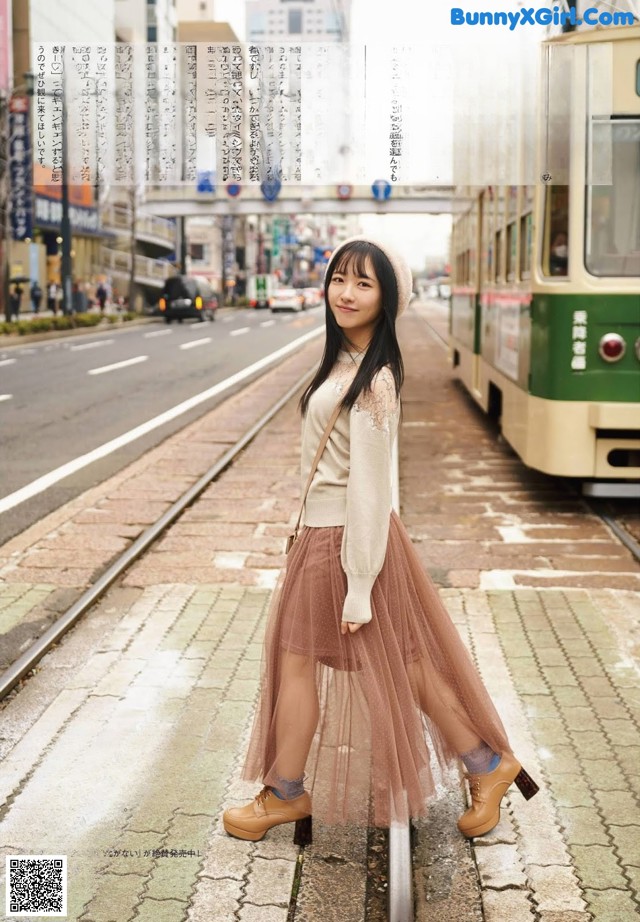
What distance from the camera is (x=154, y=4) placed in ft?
239

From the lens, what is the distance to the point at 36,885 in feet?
10.4

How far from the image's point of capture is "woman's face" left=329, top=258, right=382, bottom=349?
3.26 meters

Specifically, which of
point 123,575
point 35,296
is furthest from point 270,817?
point 35,296

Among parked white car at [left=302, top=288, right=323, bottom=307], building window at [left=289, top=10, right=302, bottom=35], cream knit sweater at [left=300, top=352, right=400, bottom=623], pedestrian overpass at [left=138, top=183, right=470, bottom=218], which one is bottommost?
cream knit sweater at [left=300, top=352, right=400, bottom=623]

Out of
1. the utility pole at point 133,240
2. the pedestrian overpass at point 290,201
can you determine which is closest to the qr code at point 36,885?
the pedestrian overpass at point 290,201

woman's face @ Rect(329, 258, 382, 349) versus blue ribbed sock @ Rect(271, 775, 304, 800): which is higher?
woman's face @ Rect(329, 258, 382, 349)

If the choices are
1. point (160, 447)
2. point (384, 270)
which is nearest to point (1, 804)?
point (384, 270)

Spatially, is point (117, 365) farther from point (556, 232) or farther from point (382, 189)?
point (382, 189)

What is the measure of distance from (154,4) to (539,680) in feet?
244

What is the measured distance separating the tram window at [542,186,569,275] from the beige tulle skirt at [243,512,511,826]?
506cm

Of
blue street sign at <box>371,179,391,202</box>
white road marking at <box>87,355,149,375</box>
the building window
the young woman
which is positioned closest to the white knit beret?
the young woman

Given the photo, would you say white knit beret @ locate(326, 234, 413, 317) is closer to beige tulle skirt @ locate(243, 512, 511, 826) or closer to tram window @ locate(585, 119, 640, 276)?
beige tulle skirt @ locate(243, 512, 511, 826)

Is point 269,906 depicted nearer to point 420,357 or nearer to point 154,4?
point 420,357

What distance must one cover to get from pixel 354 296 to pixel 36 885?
5.81ft
